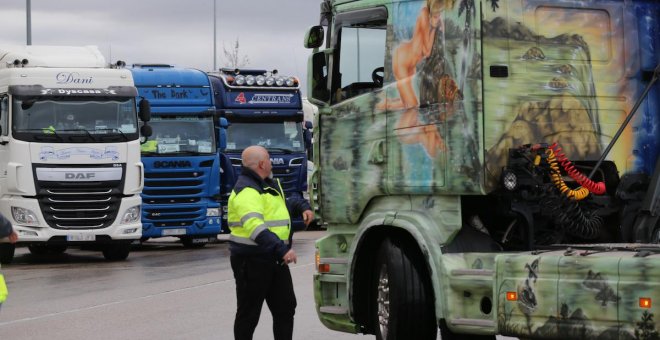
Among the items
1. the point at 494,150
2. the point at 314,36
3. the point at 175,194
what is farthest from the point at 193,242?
the point at 494,150

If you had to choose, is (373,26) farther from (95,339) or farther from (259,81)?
(259,81)

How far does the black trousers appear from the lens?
35.9 feet

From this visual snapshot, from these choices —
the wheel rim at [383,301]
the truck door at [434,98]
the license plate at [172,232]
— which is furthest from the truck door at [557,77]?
the license plate at [172,232]

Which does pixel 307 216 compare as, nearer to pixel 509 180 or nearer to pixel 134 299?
pixel 509 180

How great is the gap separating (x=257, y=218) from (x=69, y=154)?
13.8 metres

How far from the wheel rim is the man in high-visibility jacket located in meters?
0.67

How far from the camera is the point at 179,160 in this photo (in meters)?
27.8

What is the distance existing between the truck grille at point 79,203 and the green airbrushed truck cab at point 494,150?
1351 centimetres

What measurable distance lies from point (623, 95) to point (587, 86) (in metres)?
0.32

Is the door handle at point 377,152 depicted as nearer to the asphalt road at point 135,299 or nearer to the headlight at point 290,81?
the asphalt road at point 135,299

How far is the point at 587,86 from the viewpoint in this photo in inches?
419

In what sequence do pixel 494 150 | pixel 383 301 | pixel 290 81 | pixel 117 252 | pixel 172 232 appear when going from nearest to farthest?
pixel 494 150 < pixel 383 301 < pixel 117 252 < pixel 172 232 < pixel 290 81

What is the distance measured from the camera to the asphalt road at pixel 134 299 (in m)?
14.1

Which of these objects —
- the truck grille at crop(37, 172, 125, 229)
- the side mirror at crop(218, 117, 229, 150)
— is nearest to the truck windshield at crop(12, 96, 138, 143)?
the truck grille at crop(37, 172, 125, 229)
